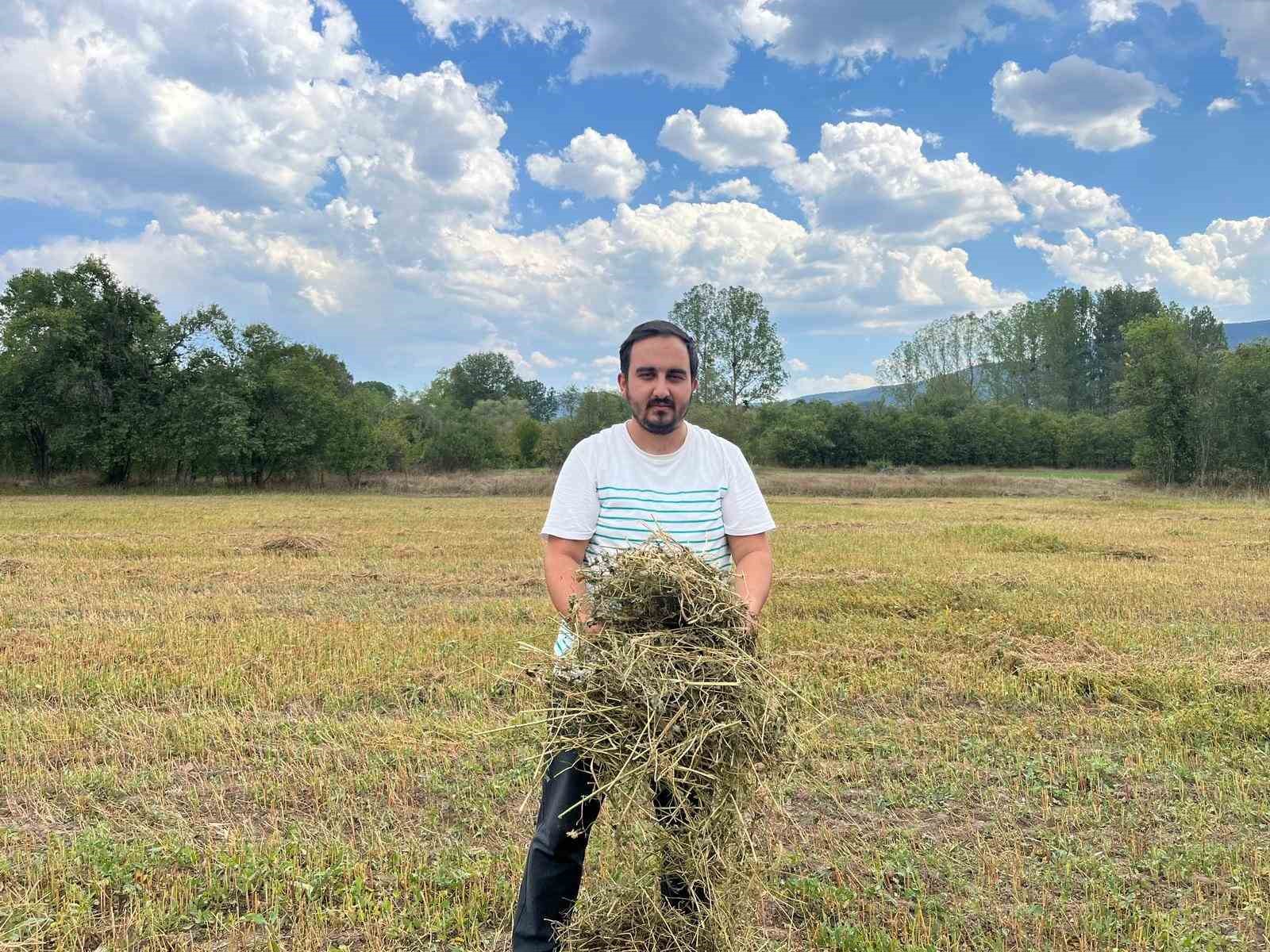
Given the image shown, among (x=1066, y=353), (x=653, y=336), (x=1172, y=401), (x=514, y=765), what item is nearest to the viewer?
(x=653, y=336)

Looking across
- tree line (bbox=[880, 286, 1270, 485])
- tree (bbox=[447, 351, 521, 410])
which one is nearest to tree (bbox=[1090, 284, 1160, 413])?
tree line (bbox=[880, 286, 1270, 485])

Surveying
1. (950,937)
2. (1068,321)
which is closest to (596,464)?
(950,937)

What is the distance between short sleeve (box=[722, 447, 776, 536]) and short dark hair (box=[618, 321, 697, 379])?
1.53ft

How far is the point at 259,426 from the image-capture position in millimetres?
42312

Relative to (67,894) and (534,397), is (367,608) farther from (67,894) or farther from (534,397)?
(534,397)

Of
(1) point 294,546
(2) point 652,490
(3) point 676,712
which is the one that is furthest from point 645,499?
(1) point 294,546

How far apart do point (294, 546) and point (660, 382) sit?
1559 centimetres

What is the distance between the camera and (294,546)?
16.5m

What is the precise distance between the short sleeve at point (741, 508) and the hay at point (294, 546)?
1491 cm

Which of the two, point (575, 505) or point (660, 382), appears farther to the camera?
point (575, 505)

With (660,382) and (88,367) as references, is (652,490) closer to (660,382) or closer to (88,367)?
(660,382)

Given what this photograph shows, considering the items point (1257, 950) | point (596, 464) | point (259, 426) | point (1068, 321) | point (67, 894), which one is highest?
point (1068, 321)

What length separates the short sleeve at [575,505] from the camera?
3002mm

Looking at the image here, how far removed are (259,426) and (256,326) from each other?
5.81 metres
